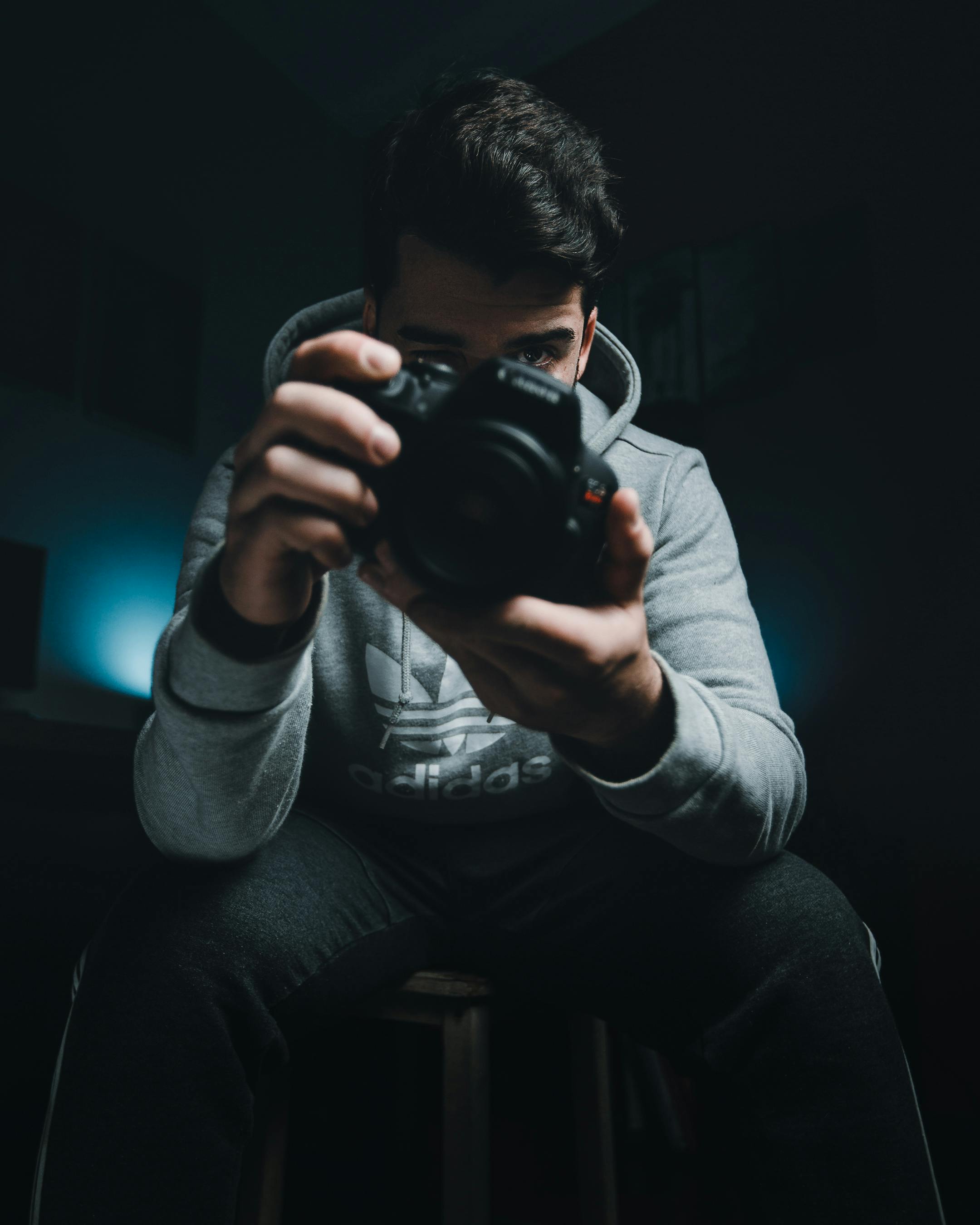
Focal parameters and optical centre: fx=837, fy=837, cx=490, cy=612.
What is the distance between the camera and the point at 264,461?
0.51 m

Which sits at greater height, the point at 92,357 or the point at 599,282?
the point at 92,357

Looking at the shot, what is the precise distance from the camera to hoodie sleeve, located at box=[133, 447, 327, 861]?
550 millimetres

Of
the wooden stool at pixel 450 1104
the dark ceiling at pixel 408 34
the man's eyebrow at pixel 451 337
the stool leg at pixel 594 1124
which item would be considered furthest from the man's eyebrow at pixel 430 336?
the dark ceiling at pixel 408 34

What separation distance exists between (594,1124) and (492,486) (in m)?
0.75

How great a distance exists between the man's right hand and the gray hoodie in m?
0.04

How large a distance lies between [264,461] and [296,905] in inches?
12.8

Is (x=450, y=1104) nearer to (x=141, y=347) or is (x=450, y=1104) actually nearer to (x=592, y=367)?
(x=592, y=367)

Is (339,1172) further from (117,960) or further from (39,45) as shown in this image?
(39,45)

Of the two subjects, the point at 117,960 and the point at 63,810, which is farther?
the point at 63,810

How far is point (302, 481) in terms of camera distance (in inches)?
19.9

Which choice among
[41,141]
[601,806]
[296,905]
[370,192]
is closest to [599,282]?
[370,192]

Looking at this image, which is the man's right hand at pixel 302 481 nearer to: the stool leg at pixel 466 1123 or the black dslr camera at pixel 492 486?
the black dslr camera at pixel 492 486

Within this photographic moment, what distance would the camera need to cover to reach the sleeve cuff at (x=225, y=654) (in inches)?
21.5

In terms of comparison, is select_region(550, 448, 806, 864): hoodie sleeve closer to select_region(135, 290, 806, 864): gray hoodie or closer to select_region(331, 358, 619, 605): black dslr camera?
select_region(135, 290, 806, 864): gray hoodie
